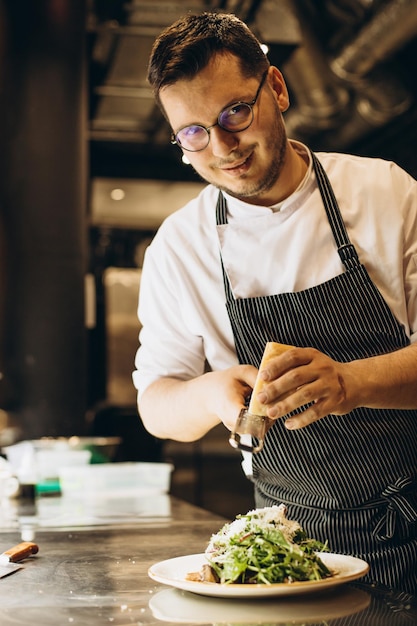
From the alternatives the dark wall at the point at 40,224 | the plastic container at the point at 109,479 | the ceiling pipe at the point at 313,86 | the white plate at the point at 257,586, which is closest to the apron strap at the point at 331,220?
the white plate at the point at 257,586

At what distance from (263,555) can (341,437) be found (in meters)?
0.62

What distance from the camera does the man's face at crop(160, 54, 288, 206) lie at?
181cm

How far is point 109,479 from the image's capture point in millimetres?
2980

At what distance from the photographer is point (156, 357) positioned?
2152 mm

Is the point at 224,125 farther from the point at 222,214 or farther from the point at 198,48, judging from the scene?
the point at 222,214

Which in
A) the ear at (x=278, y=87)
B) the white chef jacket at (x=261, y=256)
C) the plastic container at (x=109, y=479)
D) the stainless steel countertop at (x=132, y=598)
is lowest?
the plastic container at (x=109, y=479)

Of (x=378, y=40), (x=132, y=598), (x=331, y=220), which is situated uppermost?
(x=378, y=40)

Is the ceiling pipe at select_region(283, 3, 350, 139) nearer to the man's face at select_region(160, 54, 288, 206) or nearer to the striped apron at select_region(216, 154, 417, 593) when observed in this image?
the man's face at select_region(160, 54, 288, 206)

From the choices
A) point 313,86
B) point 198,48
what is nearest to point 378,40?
point 313,86

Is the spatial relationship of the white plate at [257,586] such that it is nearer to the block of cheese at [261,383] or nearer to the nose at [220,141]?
the block of cheese at [261,383]

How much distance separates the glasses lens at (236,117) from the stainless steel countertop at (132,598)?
0.91m

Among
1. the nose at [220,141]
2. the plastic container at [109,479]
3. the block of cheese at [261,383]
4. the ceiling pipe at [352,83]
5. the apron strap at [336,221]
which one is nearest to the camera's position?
the block of cheese at [261,383]

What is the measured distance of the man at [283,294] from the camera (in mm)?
1806

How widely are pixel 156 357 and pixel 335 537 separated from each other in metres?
0.63
